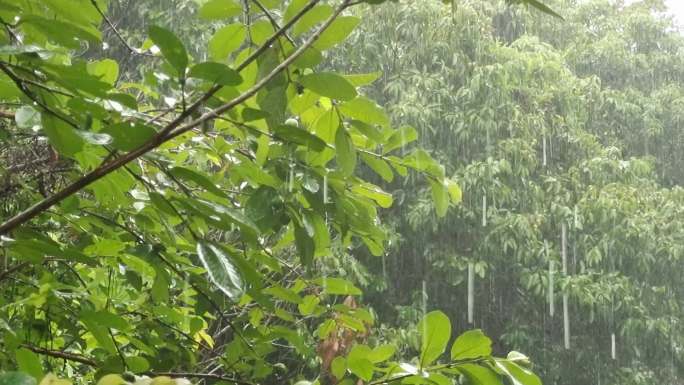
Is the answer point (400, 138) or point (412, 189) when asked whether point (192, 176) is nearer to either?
point (400, 138)

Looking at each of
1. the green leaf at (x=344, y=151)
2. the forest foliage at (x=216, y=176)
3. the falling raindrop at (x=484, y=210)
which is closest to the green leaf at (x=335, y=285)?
the forest foliage at (x=216, y=176)

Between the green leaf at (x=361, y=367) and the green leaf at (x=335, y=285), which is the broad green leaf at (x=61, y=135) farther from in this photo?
the green leaf at (x=335, y=285)

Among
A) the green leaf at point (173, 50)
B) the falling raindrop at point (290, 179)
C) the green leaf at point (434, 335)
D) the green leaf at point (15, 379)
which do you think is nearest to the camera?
the green leaf at point (15, 379)

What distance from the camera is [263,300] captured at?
2.38ft

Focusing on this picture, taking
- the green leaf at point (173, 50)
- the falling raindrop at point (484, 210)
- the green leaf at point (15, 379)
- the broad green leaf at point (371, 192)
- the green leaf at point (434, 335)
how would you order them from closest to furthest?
the green leaf at point (15, 379) < the green leaf at point (173, 50) < the green leaf at point (434, 335) < the broad green leaf at point (371, 192) < the falling raindrop at point (484, 210)

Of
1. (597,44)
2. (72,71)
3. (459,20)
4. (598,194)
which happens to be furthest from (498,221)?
(72,71)

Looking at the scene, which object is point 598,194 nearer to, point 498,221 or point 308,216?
point 498,221

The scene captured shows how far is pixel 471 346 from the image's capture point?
0.64m

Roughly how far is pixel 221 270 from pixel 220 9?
21 cm

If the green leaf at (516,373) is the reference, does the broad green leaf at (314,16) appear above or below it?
above

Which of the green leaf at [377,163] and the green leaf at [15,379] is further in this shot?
the green leaf at [377,163]

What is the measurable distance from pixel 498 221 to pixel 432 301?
778mm

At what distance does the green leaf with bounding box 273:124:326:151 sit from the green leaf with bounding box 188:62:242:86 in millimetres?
96

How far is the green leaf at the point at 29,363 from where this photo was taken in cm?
64
